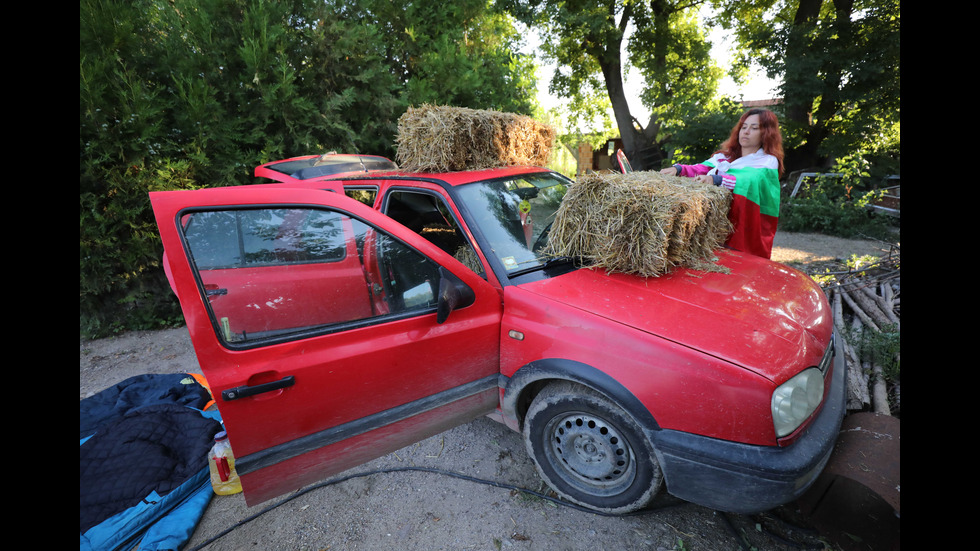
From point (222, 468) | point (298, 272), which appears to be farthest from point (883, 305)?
point (222, 468)

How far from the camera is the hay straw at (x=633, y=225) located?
2.36m

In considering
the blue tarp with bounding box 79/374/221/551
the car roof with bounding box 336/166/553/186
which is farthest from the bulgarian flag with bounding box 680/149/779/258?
the blue tarp with bounding box 79/374/221/551

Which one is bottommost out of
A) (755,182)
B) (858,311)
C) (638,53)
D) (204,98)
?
(858,311)

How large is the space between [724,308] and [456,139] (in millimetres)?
2184

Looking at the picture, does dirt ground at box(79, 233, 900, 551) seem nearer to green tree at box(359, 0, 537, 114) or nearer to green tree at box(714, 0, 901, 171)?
green tree at box(359, 0, 537, 114)

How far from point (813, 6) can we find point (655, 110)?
480 cm

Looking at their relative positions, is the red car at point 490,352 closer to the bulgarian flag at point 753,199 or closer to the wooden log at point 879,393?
the wooden log at point 879,393

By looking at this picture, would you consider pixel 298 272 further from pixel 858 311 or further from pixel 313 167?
pixel 858 311

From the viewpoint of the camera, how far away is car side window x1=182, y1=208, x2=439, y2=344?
1864 mm

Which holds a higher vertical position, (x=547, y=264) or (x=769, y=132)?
(x=769, y=132)

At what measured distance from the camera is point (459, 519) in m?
2.24

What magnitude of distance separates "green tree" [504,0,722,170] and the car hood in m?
11.3
